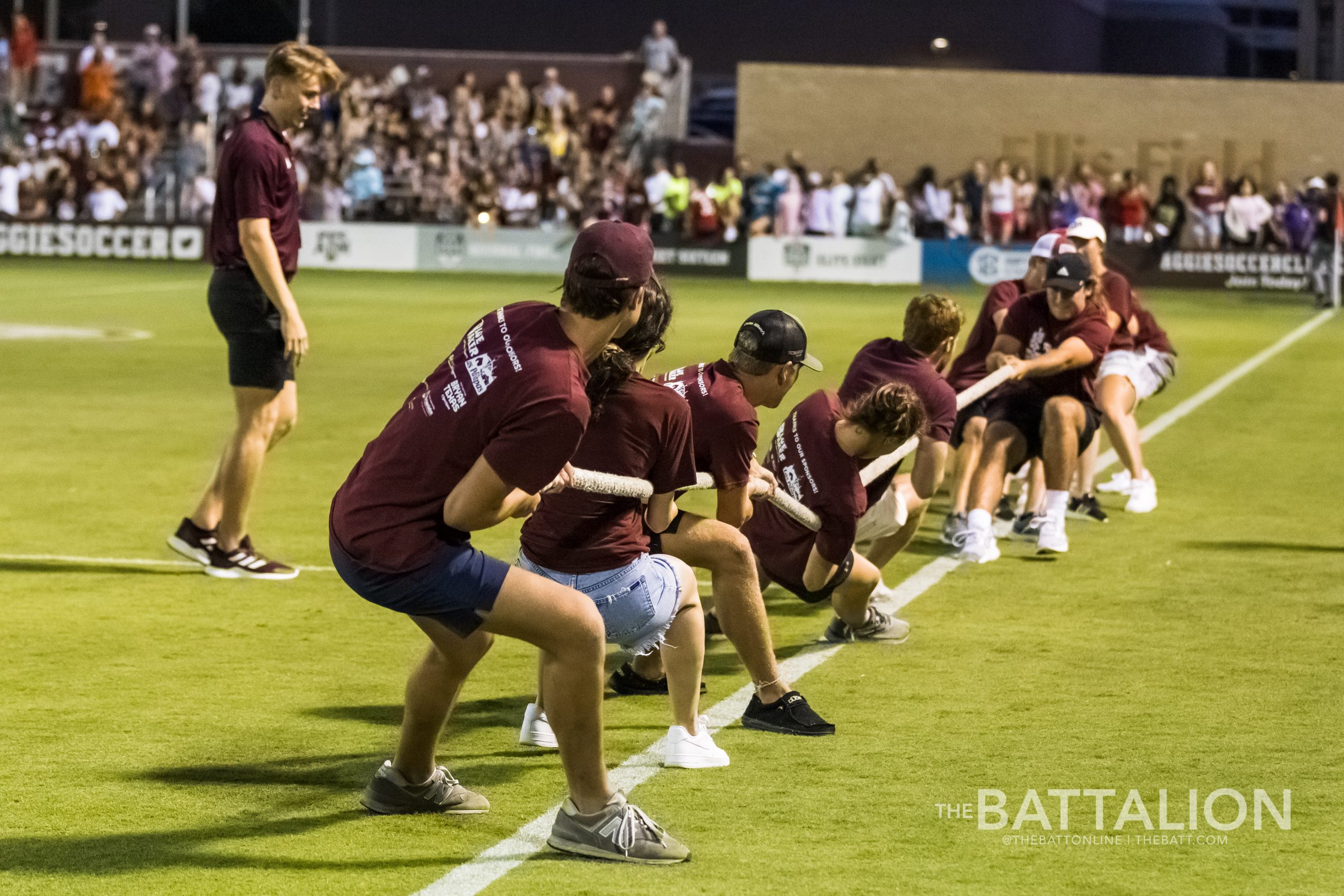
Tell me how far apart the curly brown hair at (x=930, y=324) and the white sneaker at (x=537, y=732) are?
308 cm

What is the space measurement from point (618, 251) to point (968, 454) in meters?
5.92

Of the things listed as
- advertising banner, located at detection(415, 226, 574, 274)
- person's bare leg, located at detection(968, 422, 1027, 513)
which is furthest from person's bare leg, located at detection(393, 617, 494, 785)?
advertising banner, located at detection(415, 226, 574, 274)

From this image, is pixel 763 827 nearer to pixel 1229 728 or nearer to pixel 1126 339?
pixel 1229 728

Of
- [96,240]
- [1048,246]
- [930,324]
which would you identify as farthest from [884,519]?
[96,240]

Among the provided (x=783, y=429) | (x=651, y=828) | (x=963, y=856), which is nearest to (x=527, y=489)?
(x=651, y=828)

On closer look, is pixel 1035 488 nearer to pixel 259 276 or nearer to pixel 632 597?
pixel 259 276

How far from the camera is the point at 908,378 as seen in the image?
8.55m

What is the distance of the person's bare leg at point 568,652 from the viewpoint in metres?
4.90

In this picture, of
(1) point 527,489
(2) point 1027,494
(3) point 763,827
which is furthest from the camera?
(2) point 1027,494

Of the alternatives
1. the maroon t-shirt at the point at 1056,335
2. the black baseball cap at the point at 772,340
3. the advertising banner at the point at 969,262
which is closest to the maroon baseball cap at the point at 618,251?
the black baseball cap at the point at 772,340

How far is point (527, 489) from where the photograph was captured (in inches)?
183

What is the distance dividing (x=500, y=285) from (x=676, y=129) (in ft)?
38.8

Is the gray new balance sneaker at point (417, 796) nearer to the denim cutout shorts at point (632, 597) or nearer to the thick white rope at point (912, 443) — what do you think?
the denim cutout shorts at point (632, 597)

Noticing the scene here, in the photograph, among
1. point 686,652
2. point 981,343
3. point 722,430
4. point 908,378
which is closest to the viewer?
point 686,652
